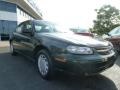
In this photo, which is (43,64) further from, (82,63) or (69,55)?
(82,63)

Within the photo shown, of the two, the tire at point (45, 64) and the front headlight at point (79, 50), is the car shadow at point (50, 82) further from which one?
the front headlight at point (79, 50)

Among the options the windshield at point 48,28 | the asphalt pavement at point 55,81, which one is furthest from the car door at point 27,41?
the asphalt pavement at point 55,81

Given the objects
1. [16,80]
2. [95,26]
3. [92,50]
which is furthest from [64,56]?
[95,26]

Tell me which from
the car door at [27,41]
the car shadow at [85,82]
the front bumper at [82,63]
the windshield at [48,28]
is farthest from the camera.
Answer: the windshield at [48,28]

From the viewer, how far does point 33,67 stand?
17.9 ft

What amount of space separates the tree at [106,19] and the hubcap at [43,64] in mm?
40913

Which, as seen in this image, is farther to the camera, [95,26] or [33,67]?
[95,26]

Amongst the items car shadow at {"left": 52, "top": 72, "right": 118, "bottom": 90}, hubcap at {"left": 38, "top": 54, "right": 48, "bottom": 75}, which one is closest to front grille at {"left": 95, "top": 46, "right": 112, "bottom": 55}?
car shadow at {"left": 52, "top": 72, "right": 118, "bottom": 90}

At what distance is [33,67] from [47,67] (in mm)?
1375

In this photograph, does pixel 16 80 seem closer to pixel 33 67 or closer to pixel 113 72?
pixel 33 67

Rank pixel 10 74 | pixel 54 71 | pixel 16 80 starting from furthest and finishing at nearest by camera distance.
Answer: pixel 10 74 → pixel 16 80 → pixel 54 71

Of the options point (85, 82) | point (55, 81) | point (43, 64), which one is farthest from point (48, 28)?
point (85, 82)

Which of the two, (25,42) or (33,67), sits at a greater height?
(25,42)

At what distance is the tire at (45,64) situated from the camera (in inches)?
159
